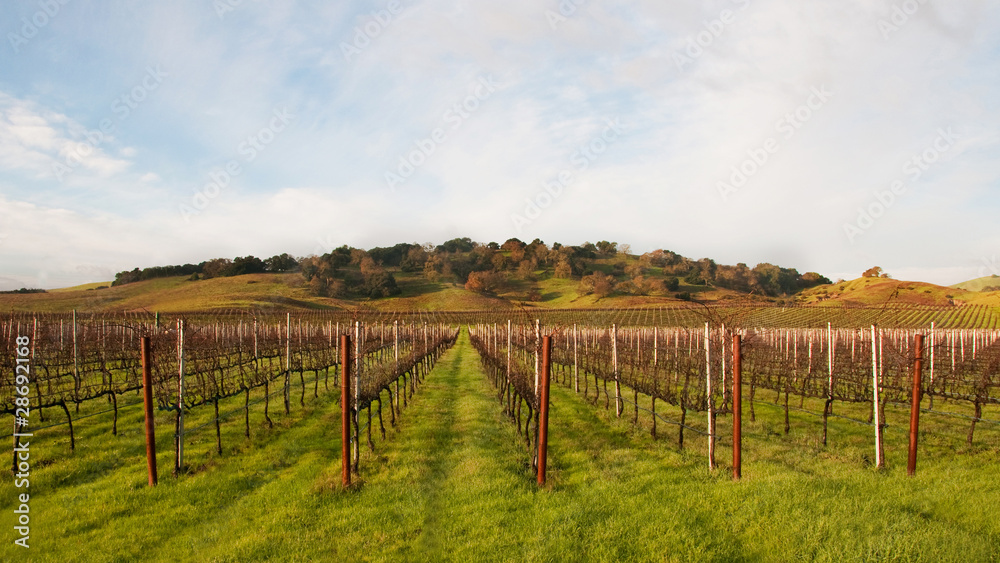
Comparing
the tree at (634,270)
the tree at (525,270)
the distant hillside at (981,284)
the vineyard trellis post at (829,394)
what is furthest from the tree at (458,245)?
the vineyard trellis post at (829,394)

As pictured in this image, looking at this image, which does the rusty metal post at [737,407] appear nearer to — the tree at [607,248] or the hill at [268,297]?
the hill at [268,297]

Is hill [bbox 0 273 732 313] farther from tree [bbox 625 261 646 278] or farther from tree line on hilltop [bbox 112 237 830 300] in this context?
tree [bbox 625 261 646 278]

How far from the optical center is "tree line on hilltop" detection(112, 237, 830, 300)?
291 ft

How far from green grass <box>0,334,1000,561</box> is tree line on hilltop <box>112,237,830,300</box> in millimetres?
70096

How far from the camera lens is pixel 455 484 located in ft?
20.4

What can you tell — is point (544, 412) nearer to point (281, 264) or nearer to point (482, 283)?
point (482, 283)

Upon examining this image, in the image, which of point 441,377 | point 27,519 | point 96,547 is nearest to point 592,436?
point 96,547

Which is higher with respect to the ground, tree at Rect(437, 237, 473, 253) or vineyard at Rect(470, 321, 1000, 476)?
tree at Rect(437, 237, 473, 253)

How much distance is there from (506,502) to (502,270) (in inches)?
4356

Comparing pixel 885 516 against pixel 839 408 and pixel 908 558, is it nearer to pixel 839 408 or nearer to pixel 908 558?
pixel 908 558

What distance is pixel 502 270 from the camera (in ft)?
381

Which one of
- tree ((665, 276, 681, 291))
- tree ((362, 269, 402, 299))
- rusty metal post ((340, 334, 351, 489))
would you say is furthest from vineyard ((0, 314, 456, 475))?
tree ((665, 276, 681, 291))

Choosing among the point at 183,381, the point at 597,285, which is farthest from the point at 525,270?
the point at 183,381

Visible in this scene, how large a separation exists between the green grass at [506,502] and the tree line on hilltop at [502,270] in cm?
7010
